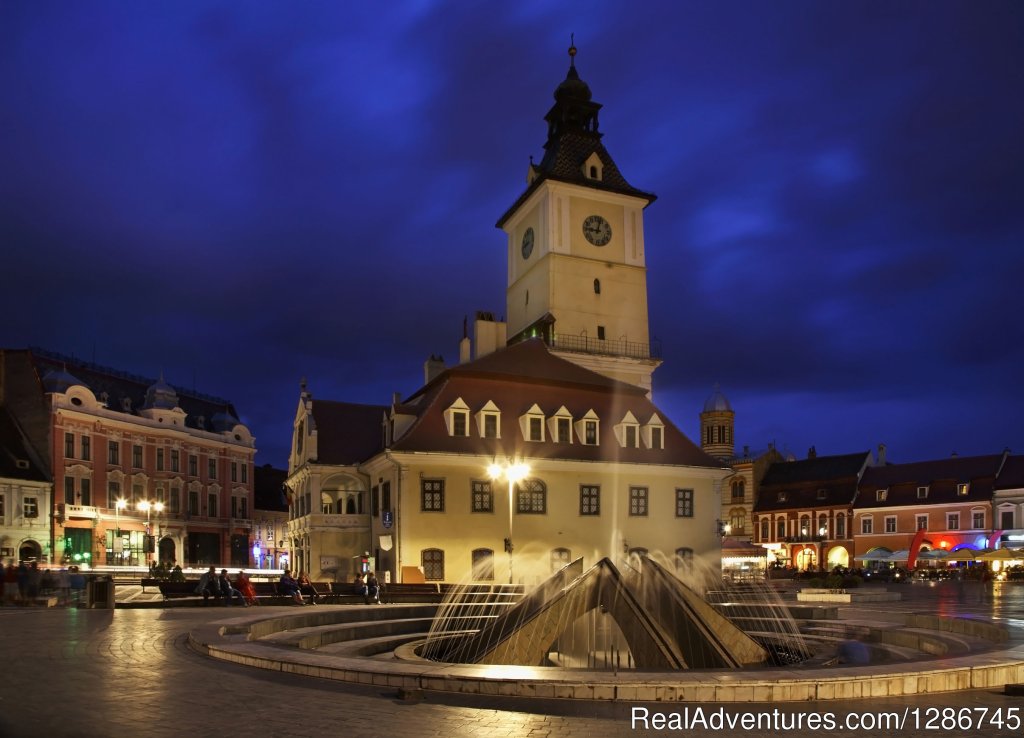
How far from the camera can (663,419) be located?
44.4m

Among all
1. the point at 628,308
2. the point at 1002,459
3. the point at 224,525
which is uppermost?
the point at 628,308

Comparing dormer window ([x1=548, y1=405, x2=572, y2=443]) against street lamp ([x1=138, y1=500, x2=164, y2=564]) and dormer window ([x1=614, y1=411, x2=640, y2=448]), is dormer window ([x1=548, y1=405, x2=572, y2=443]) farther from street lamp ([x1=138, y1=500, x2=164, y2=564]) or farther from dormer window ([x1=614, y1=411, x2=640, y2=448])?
street lamp ([x1=138, y1=500, x2=164, y2=564])

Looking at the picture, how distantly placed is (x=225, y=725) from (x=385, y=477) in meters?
31.9

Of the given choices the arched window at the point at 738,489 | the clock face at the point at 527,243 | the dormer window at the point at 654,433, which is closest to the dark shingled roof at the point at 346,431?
the dormer window at the point at 654,433

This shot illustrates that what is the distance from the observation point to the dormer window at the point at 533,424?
4062 cm

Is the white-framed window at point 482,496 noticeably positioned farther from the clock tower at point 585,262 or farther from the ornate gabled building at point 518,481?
the clock tower at point 585,262

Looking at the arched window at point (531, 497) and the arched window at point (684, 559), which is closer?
the arched window at point (531, 497)

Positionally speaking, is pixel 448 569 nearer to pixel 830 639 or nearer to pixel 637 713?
pixel 830 639

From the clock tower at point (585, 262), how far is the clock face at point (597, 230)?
0.21ft

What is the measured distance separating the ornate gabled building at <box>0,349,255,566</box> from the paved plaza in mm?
47546

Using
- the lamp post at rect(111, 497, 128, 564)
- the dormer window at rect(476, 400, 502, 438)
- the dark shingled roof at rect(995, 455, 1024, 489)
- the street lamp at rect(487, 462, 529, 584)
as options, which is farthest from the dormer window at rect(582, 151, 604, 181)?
the dark shingled roof at rect(995, 455, 1024, 489)

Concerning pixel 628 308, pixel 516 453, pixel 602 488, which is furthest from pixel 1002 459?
pixel 516 453

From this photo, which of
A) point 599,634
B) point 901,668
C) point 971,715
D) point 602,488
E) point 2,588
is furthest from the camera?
point 602,488

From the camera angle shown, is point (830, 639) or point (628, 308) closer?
point (830, 639)
